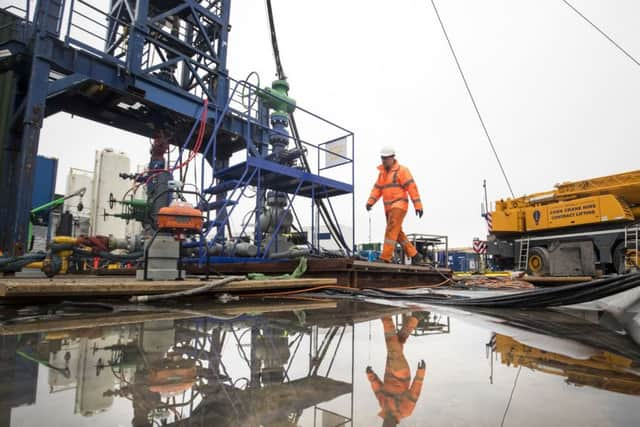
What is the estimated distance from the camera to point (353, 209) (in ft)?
22.4

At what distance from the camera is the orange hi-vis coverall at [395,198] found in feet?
20.1

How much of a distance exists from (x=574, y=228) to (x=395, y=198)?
571 centimetres

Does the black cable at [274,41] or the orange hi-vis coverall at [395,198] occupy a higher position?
the black cable at [274,41]

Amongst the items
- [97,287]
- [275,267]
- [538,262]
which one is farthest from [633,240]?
[97,287]

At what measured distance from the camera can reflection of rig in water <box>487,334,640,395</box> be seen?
1164mm

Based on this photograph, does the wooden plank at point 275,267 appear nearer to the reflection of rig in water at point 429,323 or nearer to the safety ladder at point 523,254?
the reflection of rig in water at point 429,323

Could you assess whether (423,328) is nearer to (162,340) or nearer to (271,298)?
(162,340)

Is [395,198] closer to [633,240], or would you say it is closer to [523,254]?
[633,240]

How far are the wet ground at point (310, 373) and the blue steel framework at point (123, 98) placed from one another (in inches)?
136

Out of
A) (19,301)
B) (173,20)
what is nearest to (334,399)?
(19,301)

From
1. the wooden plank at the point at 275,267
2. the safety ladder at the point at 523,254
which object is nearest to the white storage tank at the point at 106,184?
the wooden plank at the point at 275,267

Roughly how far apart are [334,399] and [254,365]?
0.45m

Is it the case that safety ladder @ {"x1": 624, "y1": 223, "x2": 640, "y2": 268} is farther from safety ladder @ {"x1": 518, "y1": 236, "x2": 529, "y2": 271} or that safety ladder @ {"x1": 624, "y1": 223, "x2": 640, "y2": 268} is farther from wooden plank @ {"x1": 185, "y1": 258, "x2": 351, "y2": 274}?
wooden plank @ {"x1": 185, "y1": 258, "x2": 351, "y2": 274}

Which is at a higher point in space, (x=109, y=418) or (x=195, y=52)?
(x=195, y=52)
